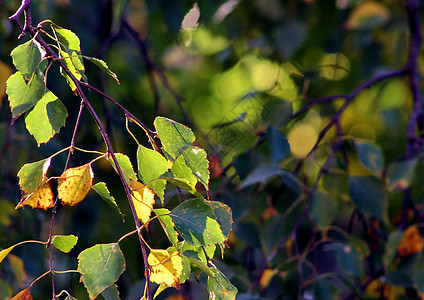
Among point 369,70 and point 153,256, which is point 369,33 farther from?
point 153,256

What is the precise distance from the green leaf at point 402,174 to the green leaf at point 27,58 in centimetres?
65

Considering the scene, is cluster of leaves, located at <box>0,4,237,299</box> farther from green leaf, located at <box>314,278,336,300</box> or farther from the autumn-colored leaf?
the autumn-colored leaf

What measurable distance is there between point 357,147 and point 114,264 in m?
0.63

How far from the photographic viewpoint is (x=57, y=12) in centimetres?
119

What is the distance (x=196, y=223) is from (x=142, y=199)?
0.13 feet

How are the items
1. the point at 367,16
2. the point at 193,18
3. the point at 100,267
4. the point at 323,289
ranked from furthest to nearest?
the point at 193,18
the point at 367,16
the point at 323,289
the point at 100,267

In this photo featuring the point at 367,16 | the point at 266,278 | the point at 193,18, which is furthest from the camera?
the point at 193,18

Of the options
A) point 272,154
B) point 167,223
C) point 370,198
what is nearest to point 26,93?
point 167,223

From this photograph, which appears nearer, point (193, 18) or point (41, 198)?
point (41, 198)

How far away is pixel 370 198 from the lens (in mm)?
879

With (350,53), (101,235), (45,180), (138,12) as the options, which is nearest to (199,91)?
(138,12)

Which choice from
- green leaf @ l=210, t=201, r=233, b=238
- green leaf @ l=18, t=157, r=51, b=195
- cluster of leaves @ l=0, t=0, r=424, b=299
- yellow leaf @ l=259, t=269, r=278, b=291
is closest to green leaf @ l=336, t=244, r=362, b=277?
cluster of leaves @ l=0, t=0, r=424, b=299

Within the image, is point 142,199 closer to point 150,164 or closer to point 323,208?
point 150,164

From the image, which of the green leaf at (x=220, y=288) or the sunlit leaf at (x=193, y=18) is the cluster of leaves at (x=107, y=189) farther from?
the sunlit leaf at (x=193, y=18)
